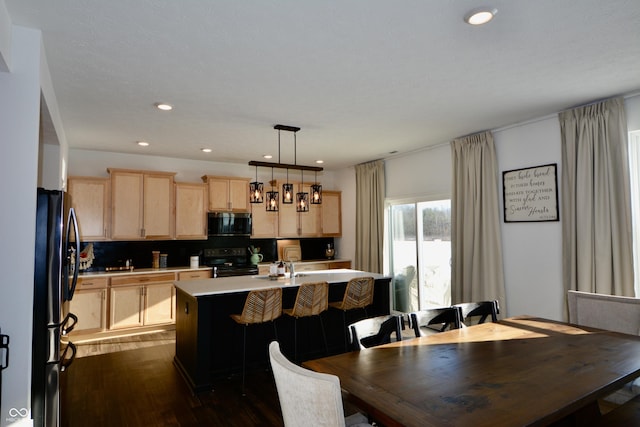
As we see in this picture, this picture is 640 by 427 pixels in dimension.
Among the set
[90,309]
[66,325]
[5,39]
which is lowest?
[90,309]

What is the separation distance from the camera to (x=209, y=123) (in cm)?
424

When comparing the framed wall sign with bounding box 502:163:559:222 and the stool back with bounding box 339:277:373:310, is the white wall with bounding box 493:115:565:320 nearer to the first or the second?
A: the framed wall sign with bounding box 502:163:559:222

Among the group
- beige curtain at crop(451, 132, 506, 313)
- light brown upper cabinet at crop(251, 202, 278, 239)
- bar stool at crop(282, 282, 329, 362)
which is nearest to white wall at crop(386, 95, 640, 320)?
beige curtain at crop(451, 132, 506, 313)

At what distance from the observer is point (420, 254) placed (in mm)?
5852

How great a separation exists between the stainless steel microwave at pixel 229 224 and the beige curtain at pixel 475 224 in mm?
3368

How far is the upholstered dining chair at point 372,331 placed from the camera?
220 cm

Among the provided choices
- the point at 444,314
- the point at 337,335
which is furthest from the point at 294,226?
the point at 444,314

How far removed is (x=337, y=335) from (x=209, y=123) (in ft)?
9.32

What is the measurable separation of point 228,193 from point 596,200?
496 cm

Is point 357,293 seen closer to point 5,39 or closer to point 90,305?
point 5,39

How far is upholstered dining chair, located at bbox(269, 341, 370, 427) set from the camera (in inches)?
51.7

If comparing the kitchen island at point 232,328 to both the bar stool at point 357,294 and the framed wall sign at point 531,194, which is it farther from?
the framed wall sign at point 531,194

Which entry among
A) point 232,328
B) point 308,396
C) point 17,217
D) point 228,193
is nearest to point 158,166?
point 228,193

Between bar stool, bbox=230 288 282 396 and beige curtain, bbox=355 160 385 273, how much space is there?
3.15 metres
